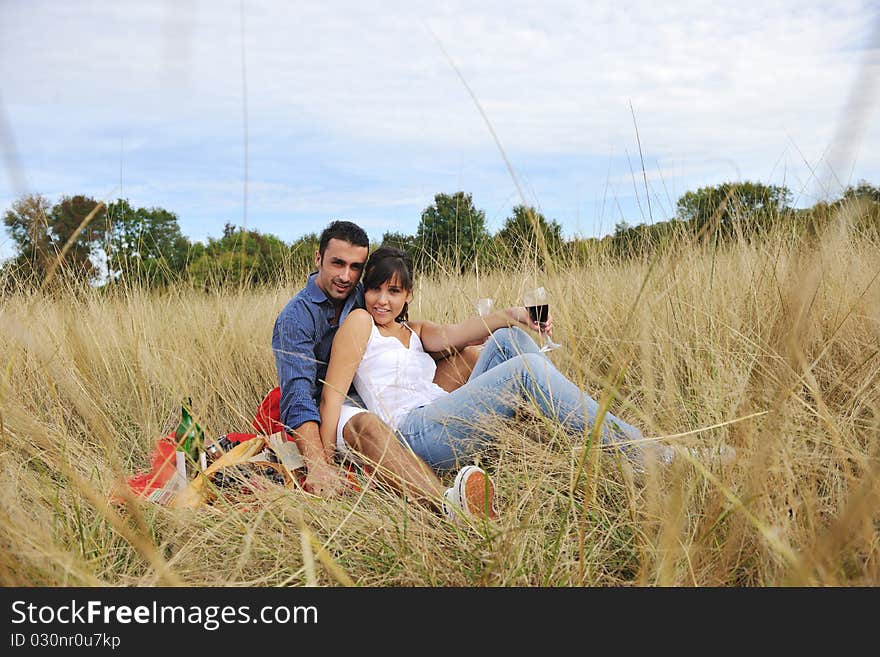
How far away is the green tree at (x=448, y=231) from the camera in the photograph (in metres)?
4.88

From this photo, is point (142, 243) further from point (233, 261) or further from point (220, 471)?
point (220, 471)

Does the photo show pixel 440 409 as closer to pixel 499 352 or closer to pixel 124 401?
pixel 499 352

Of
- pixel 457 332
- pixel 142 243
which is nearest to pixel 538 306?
pixel 457 332

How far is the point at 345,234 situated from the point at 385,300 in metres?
0.33

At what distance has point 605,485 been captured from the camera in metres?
1.86

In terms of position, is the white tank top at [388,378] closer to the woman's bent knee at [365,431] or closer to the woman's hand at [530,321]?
the woman's bent knee at [365,431]

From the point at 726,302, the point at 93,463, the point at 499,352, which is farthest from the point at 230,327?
the point at 726,302

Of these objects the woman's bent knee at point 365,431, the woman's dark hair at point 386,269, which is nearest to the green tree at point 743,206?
the woman's dark hair at point 386,269

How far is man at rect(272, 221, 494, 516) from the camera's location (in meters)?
2.27

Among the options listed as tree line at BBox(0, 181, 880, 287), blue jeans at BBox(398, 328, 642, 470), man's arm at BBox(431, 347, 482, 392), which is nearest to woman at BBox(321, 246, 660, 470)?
blue jeans at BBox(398, 328, 642, 470)

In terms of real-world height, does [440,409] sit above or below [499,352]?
below
